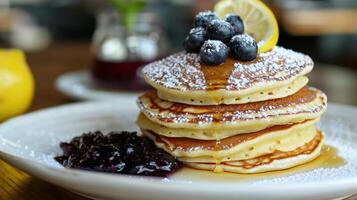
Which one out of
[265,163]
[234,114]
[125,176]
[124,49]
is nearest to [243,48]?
[234,114]

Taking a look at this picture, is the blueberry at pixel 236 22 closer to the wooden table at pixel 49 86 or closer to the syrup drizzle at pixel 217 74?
the syrup drizzle at pixel 217 74

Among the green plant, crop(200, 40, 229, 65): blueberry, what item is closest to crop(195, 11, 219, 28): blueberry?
crop(200, 40, 229, 65): blueberry

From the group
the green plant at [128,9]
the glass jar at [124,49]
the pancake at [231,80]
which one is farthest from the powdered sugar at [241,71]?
the green plant at [128,9]

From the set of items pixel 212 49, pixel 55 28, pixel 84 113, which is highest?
pixel 212 49

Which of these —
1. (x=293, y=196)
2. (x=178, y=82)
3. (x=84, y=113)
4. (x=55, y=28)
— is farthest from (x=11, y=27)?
(x=293, y=196)

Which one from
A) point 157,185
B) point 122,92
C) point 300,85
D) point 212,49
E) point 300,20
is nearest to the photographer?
point 157,185

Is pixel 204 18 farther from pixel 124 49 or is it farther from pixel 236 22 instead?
pixel 124 49

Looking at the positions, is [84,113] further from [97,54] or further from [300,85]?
[97,54]

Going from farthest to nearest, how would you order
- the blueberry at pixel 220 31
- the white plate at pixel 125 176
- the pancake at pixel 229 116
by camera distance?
the blueberry at pixel 220 31, the pancake at pixel 229 116, the white plate at pixel 125 176
